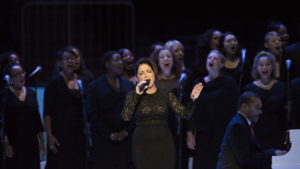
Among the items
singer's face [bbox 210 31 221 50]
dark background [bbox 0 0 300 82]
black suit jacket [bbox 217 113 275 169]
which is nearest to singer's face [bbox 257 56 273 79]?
singer's face [bbox 210 31 221 50]

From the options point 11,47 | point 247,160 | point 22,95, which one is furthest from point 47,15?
point 247,160

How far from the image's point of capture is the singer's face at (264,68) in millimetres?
6543

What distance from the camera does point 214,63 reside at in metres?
6.45

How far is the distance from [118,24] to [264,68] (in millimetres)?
3151

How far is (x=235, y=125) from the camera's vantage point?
4848 millimetres

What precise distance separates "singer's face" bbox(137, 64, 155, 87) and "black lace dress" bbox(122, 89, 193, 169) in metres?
0.13

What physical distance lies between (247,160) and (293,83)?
2.33 m

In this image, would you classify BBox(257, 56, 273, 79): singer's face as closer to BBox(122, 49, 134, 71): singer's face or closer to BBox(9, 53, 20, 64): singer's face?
BBox(122, 49, 134, 71): singer's face

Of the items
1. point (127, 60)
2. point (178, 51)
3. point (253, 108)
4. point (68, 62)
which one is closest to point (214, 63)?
point (178, 51)

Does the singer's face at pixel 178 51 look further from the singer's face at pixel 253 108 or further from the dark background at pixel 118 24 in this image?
the singer's face at pixel 253 108

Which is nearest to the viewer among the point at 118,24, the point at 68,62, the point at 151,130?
the point at 151,130

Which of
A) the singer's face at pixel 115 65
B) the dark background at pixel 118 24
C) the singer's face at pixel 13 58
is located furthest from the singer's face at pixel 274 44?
the singer's face at pixel 13 58

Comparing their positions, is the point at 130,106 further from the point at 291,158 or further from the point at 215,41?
the point at 215,41

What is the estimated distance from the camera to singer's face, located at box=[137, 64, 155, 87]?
16.6ft
